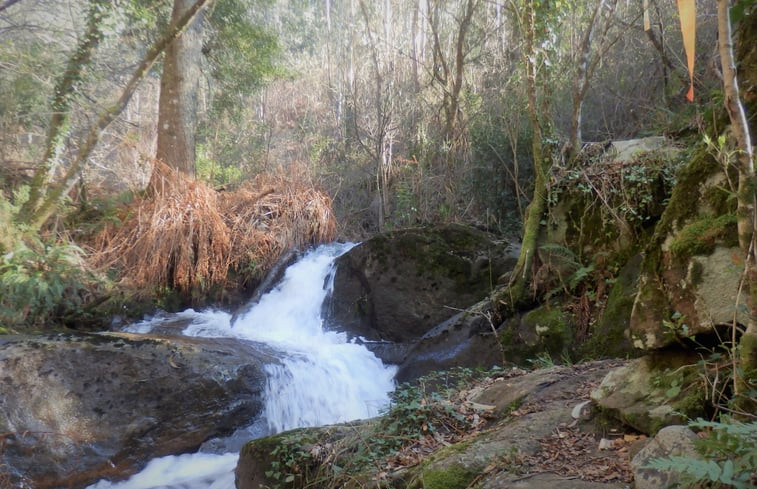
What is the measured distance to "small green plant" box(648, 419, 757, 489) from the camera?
5.73 ft

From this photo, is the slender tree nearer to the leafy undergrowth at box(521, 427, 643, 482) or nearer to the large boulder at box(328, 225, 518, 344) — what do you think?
the large boulder at box(328, 225, 518, 344)

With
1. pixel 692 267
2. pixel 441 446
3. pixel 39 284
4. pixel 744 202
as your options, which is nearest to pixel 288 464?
pixel 441 446

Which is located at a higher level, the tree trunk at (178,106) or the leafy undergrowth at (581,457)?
the tree trunk at (178,106)

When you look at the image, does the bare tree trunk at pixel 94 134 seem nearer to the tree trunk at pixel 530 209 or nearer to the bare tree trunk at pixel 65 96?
the bare tree trunk at pixel 65 96

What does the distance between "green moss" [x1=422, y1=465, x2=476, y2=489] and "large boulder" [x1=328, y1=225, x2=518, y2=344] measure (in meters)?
4.63

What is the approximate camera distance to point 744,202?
2.44 metres

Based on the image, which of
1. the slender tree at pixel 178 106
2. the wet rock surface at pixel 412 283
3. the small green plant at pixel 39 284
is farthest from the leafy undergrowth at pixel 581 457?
the slender tree at pixel 178 106

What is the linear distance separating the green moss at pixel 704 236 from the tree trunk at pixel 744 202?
19.8 inches

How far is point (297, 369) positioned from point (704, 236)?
4.89 metres

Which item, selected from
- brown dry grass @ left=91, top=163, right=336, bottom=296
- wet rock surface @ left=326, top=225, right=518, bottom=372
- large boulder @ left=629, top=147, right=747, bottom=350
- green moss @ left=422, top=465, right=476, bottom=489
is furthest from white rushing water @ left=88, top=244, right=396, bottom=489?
large boulder @ left=629, top=147, right=747, bottom=350

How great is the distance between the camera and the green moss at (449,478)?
9.95 feet

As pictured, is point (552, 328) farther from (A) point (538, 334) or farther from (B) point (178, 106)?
(B) point (178, 106)

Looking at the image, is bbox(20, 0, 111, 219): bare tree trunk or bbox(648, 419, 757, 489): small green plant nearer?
bbox(648, 419, 757, 489): small green plant

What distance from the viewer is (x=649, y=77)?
31.7ft
